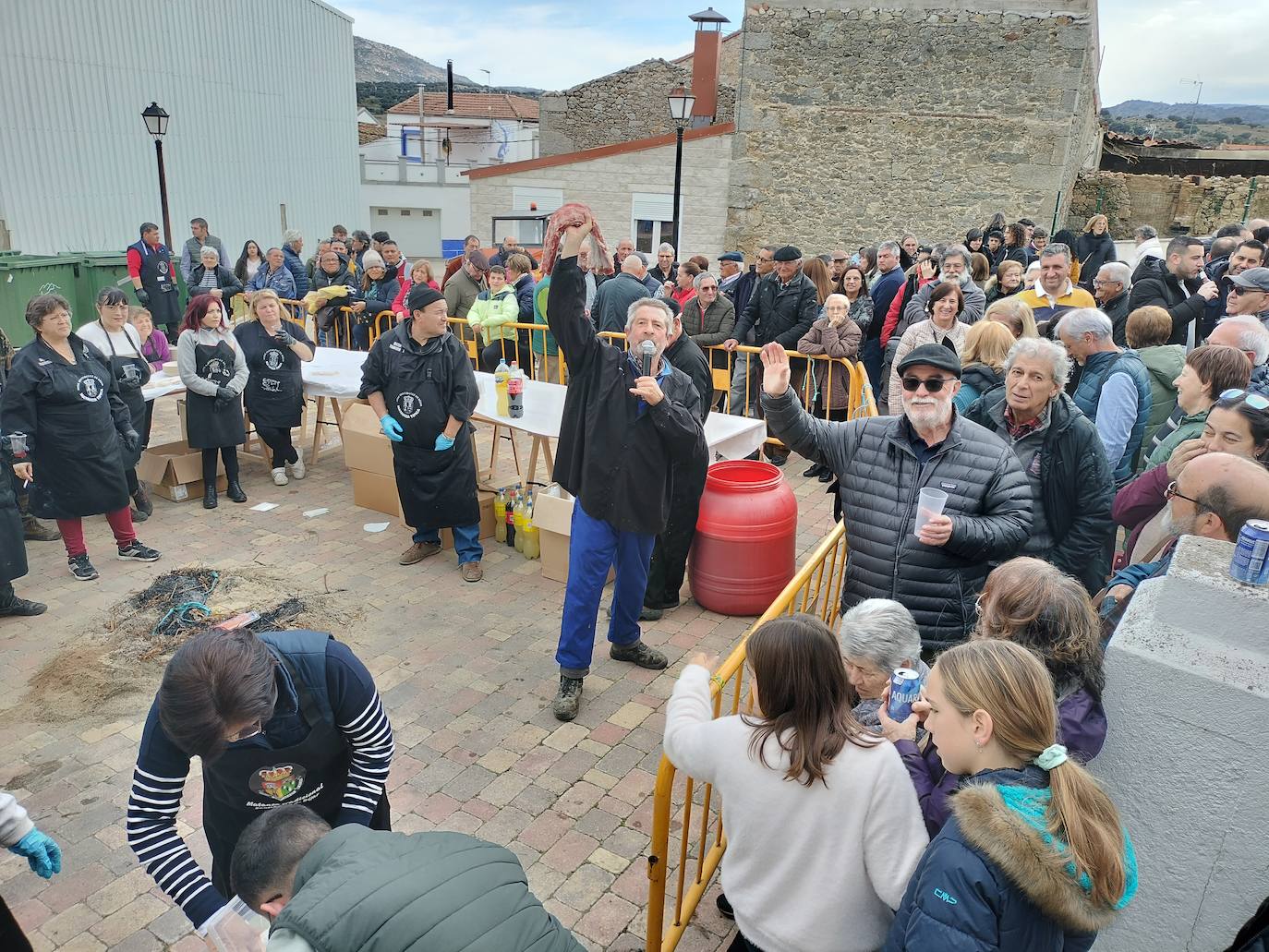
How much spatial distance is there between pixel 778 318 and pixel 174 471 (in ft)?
18.8

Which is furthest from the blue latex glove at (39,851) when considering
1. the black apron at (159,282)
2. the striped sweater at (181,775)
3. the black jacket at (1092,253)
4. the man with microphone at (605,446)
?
the black apron at (159,282)

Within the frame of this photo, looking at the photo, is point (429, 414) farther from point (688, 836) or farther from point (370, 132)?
point (370, 132)

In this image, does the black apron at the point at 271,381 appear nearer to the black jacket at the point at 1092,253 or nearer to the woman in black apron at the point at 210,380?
the woman in black apron at the point at 210,380

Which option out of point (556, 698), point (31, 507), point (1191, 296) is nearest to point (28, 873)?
point (556, 698)

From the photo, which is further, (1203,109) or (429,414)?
(1203,109)

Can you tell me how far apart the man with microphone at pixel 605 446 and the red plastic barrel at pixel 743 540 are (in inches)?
36.7

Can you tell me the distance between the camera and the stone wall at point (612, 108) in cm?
2695

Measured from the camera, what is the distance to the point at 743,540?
5.26m

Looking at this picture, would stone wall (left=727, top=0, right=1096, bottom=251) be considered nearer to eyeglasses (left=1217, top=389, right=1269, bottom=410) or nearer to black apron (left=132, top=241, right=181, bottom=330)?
black apron (left=132, top=241, right=181, bottom=330)

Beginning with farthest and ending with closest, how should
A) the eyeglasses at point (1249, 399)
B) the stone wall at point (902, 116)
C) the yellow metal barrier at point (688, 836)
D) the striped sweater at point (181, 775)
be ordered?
the stone wall at point (902, 116), the eyeglasses at point (1249, 399), the yellow metal barrier at point (688, 836), the striped sweater at point (181, 775)

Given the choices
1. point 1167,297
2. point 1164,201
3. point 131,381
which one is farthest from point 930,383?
point 1164,201

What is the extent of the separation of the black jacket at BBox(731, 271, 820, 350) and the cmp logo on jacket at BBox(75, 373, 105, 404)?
5515 millimetres

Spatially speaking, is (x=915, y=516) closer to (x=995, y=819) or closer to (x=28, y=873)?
(x=995, y=819)

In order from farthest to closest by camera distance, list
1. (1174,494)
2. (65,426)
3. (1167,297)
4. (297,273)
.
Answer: (297,273) → (1167,297) → (65,426) → (1174,494)
